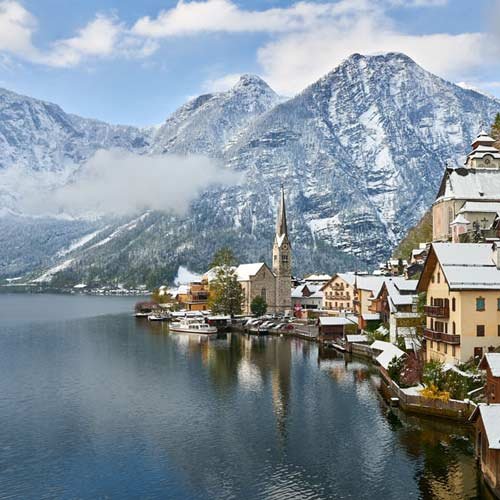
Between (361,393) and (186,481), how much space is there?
27424 mm

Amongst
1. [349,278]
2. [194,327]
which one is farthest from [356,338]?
[349,278]

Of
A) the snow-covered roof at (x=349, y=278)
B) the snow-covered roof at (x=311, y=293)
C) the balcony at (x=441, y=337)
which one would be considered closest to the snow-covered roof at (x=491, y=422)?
the balcony at (x=441, y=337)

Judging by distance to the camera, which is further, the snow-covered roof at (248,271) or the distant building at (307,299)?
the distant building at (307,299)

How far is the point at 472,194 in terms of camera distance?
9662cm

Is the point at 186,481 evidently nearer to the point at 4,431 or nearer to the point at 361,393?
the point at 4,431

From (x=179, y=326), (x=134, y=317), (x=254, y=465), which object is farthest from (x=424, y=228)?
(x=254, y=465)

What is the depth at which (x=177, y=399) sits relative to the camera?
5959 centimetres

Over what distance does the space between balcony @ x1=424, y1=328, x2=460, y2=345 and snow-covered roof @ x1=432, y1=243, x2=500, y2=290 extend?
176 inches

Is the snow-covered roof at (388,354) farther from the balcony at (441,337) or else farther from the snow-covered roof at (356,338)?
the snow-covered roof at (356,338)

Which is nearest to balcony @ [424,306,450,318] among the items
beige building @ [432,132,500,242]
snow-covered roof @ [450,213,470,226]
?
snow-covered roof @ [450,213,470,226]

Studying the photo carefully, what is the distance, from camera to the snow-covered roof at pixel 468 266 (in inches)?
2133

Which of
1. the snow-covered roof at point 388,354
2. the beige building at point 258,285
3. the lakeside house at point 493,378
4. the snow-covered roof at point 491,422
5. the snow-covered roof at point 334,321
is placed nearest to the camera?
the snow-covered roof at point 491,422

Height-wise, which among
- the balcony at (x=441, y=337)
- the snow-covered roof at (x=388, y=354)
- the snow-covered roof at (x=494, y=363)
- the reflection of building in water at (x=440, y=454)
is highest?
the balcony at (x=441, y=337)

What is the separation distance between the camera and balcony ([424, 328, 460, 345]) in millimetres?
54250
